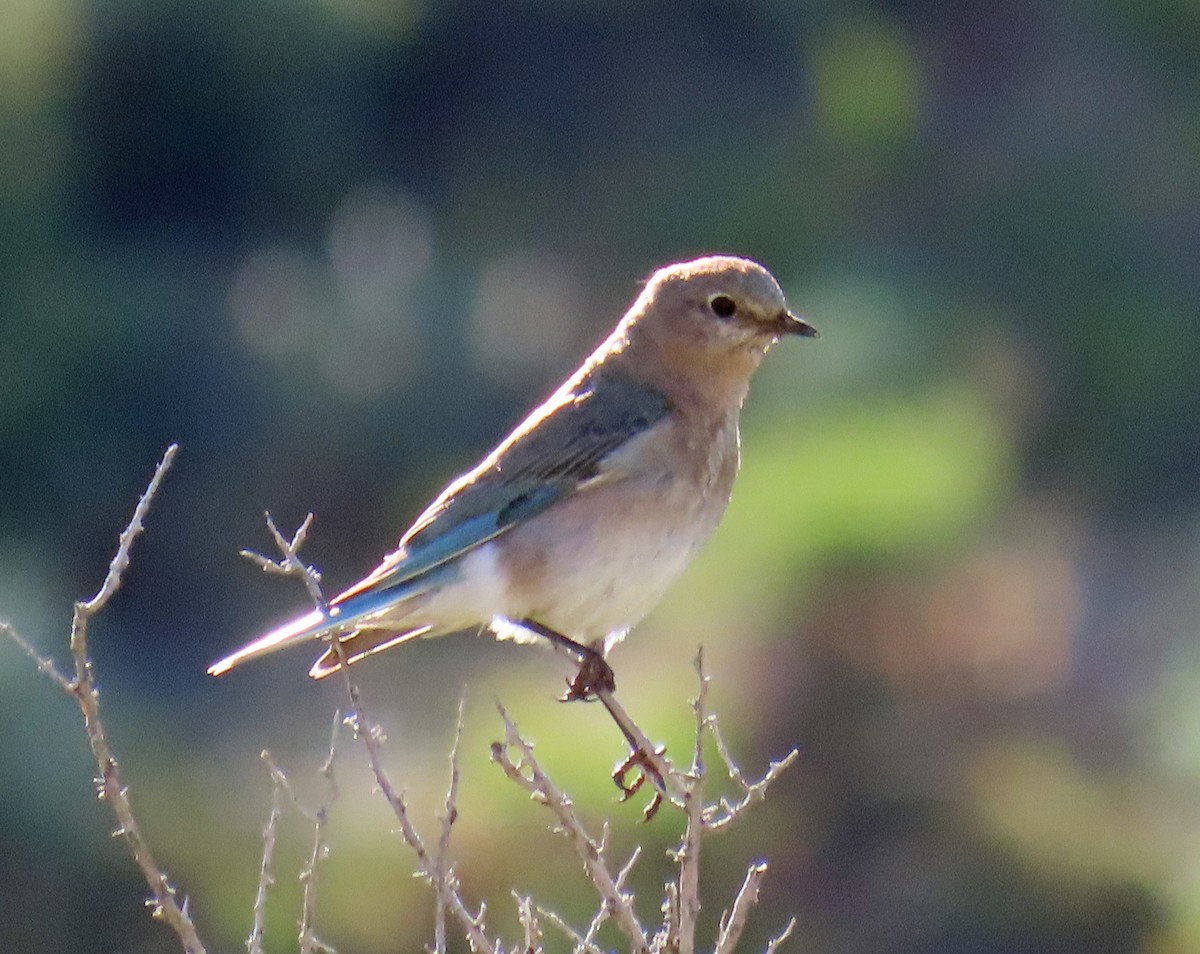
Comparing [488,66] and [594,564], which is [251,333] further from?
[594,564]

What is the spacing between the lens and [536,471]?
5055 mm

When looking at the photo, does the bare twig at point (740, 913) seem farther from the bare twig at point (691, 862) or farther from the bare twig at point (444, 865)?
the bare twig at point (444, 865)

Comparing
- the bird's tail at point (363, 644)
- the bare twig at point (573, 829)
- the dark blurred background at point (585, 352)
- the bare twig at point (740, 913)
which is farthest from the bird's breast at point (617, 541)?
the dark blurred background at point (585, 352)

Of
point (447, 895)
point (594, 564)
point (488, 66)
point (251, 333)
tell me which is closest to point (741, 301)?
point (594, 564)

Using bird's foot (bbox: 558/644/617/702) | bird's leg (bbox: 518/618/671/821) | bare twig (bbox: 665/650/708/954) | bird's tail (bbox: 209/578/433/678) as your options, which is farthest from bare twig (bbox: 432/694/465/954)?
bird's foot (bbox: 558/644/617/702)

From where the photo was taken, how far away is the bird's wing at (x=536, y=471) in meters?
4.93

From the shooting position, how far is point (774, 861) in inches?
395

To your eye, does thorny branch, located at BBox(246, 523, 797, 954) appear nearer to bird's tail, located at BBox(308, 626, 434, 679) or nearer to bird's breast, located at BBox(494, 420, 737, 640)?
bird's tail, located at BBox(308, 626, 434, 679)

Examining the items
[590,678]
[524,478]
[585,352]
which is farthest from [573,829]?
[585,352]

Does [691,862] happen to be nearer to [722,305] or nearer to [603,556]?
[603,556]

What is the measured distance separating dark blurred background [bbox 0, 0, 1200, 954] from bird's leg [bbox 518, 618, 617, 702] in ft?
11.6

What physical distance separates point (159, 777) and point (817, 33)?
28.4ft

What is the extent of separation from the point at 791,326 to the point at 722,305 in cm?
18

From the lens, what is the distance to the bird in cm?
482
